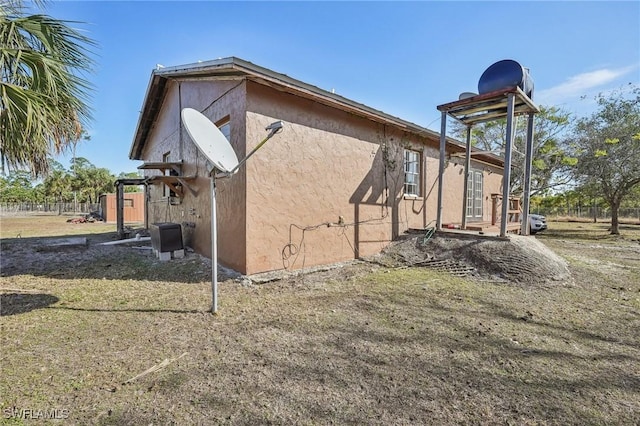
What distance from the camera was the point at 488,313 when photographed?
14.2 feet

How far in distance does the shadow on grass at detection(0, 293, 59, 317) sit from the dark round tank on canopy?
33.2 feet

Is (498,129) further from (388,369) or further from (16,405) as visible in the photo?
(16,405)

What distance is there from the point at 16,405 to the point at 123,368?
70 cm

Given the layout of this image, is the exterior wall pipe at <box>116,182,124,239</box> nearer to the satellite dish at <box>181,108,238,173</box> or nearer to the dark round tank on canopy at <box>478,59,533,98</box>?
the satellite dish at <box>181,108,238,173</box>

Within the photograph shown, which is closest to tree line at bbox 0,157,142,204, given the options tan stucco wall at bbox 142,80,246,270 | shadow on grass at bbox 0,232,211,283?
shadow on grass at bbox 0,232,211,283

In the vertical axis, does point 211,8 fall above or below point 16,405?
above

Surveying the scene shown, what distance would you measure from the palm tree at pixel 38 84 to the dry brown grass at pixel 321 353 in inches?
91.4

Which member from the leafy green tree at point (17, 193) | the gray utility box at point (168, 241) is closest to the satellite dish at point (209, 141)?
the gray utility box at point (168, 241)

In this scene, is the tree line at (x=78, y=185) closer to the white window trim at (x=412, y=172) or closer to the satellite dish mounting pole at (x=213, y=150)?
the white window trim at (x=412, y=172)

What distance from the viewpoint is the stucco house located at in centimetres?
577

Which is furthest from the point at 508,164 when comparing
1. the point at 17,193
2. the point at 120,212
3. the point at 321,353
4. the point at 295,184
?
the point at 17,193

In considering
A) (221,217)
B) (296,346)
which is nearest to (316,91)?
(221,217)

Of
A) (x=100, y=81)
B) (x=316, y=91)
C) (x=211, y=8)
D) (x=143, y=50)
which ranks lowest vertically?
(x=100, y=81)

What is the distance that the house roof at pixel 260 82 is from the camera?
534cm
